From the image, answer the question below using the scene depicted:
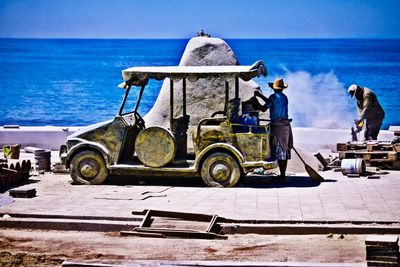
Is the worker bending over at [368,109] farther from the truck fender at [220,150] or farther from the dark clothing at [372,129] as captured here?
→ the truck fender at [220,150]

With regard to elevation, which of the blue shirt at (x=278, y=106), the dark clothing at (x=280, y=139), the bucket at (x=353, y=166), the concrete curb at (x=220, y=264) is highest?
the blue shirt at (x=278, y=106)

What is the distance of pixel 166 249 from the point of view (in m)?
12.7

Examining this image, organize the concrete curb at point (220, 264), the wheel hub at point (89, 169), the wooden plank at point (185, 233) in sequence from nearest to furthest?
the concrete curb at point (220, 264)
the wooden plank at point (185, 233)
the wheel hub at point (89, 169)

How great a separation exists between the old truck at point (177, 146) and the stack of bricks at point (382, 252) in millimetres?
5294

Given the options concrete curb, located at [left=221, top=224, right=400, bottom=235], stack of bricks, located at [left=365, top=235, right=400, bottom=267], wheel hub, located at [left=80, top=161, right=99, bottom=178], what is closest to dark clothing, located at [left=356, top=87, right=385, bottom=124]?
wheel hub, located at [left=80, top=161, right=99, bottom=178]

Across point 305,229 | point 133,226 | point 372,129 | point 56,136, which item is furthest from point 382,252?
point 56,136

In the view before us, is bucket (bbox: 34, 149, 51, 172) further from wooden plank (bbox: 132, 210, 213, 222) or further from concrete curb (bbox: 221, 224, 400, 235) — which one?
concrete curb (bbox: 221, 224, 400, 235)

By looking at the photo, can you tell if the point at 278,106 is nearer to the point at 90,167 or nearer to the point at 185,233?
the point at 90,167

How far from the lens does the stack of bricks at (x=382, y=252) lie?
1136cm

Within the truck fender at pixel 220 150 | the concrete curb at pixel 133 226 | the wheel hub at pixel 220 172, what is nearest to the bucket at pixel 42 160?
the truck fender at pixel 220 150

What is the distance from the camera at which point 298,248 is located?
12.7m

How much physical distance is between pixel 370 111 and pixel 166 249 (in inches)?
318

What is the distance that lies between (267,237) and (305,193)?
9.31ft

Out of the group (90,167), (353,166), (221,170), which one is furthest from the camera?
(353,166)
